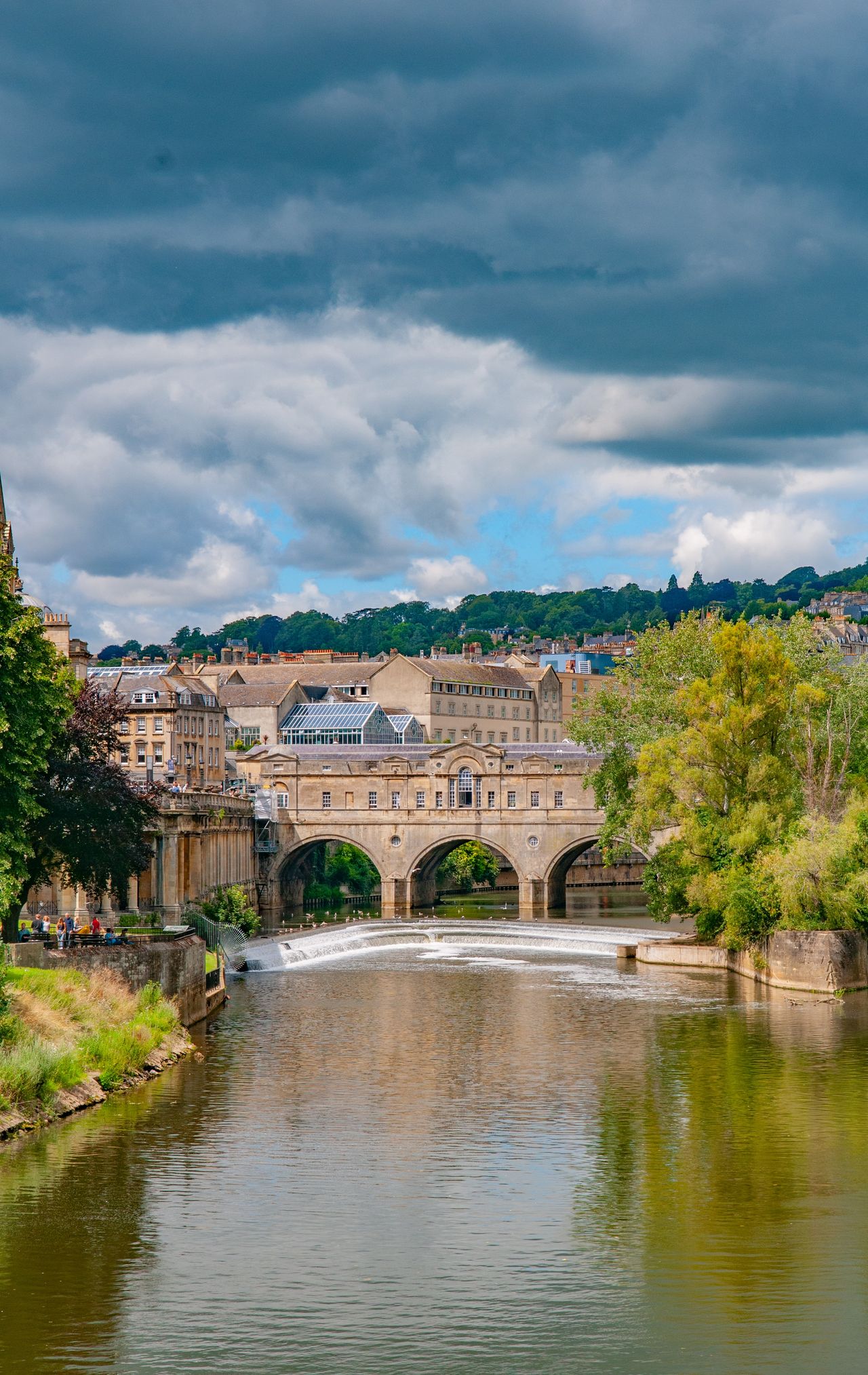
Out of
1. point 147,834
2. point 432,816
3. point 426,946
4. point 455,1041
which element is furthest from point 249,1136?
point 432,816

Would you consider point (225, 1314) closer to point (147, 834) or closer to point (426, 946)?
point (147, 834)

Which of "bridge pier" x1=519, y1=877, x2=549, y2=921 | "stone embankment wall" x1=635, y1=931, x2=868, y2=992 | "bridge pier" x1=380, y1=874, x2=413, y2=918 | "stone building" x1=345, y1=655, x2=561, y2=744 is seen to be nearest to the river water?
"stone embankment wall" x1=635, y1=931, x2=868, y2=992

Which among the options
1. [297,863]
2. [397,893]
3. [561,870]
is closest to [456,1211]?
[561,870]

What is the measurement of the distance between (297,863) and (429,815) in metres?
9.90

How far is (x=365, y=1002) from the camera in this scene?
53594 mm

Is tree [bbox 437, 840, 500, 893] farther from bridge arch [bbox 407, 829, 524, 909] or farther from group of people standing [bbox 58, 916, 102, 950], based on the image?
group of people standing [bbox 58, 916, 102, 950]

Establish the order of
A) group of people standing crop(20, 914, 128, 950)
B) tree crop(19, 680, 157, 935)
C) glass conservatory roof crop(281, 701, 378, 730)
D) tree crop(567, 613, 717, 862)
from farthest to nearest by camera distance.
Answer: glass conservatory roof crop(281, 701, 378, 730)
tree crop(567, 613, 717, 862)
tree crop(19, 680, 157, 935)
group of people standing crop(20, 914, 128, 950)

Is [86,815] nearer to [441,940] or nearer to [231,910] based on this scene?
[441,940]

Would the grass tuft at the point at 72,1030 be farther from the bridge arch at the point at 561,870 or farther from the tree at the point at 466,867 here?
the tree at the point at 466,867

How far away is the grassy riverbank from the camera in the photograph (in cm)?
3331

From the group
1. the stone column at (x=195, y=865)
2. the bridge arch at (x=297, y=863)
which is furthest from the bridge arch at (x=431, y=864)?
the stone column at (x=195, y=865)

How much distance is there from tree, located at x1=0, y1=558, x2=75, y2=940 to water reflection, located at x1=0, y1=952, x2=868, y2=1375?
6.49 meters

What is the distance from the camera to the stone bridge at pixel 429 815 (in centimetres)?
9806

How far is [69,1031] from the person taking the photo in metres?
37.2
